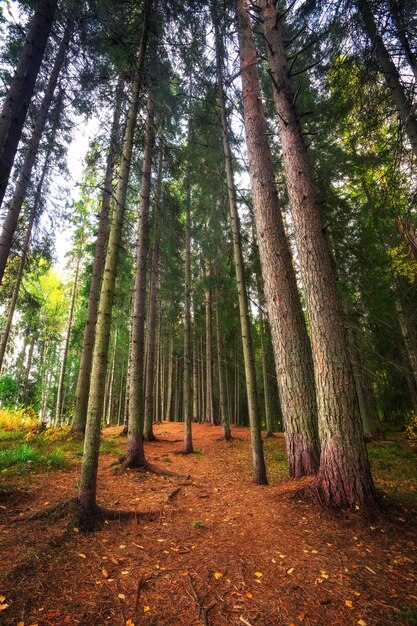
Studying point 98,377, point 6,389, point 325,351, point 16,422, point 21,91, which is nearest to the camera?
point 21,91

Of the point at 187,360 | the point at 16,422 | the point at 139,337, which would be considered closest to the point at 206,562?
the point at 139,337

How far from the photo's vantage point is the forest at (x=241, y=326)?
2.59 m

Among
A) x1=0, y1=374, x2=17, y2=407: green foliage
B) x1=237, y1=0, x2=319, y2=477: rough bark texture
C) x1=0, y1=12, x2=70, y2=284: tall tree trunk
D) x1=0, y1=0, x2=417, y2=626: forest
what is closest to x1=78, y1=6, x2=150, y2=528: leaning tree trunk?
x1=0, y1=0, x2=417, y2=626: forest

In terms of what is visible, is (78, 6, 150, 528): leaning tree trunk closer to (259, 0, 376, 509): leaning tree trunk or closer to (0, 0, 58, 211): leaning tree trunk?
(0, 0, 58, 211): leaning tree trunk

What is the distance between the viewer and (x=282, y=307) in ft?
17.7

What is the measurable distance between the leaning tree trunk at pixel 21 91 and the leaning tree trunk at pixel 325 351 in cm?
388

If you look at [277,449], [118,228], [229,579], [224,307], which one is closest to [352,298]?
[277,449]

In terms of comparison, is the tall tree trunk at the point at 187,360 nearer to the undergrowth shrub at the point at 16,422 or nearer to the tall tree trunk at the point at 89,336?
the tall tree trunk at the point at 89,336

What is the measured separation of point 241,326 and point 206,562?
4824mm

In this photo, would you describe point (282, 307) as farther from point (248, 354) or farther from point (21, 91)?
point (21, 91)

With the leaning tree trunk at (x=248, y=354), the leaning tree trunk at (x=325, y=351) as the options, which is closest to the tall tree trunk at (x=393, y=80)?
the leaning tree trunk at (x=325, y=351)

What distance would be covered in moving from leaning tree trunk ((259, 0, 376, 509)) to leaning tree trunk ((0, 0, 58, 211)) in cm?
388

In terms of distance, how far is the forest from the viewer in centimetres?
259

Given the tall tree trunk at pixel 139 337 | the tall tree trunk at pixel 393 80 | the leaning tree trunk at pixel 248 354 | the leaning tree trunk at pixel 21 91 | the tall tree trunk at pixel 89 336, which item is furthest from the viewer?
the tall tree trunk at pixel 89 336
